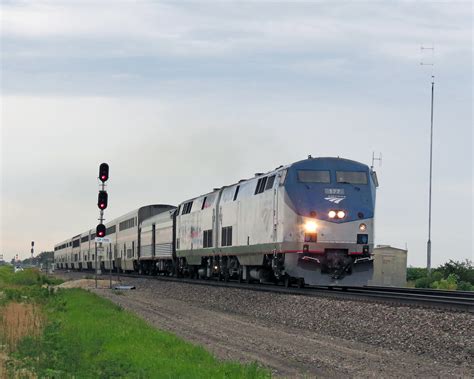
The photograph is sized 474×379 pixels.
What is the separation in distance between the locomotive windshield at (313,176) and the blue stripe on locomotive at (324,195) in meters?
0.12

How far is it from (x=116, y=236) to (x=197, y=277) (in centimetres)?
3030

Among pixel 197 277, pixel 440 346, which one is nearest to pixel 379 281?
pixel 197 277

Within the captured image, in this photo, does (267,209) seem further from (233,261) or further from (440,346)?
(440,346)

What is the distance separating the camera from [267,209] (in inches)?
1186

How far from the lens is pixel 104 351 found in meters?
16.3

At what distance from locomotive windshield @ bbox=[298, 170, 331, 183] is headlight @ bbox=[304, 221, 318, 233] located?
149 cm

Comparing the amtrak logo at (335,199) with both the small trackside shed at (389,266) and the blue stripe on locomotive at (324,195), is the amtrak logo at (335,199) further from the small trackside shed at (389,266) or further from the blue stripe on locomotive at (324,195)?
the small trackside shed at (389,266)

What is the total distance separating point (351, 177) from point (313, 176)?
1.36 metres

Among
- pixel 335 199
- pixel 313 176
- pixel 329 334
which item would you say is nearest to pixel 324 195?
pixel 335 199

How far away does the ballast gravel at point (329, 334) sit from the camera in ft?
47.2

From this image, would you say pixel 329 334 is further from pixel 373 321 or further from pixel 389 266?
pixel 389 266

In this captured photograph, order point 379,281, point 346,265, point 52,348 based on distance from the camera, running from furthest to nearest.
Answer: point 379,281, point 346,265, point 52,348

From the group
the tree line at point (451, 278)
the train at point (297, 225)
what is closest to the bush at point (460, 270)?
the tree line at point (451, 278)

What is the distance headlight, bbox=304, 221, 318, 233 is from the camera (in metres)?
27.3
